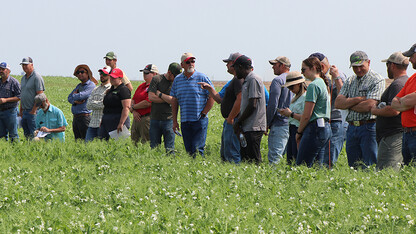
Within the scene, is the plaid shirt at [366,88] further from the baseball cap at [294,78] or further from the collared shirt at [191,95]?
the collared shirt at [191,95]

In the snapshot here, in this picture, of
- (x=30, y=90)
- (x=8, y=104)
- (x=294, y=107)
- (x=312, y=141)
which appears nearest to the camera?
(x=312, y=141)

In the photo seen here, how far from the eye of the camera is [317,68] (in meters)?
7.86

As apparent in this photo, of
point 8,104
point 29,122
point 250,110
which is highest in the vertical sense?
point 250,110

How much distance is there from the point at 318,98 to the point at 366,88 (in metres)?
0.84

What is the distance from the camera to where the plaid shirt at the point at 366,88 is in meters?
7.86

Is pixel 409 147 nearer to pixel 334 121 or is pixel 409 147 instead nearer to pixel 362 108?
pixel 362 108

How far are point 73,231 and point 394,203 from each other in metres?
3.54

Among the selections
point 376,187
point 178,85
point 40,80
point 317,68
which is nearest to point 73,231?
point 376,187

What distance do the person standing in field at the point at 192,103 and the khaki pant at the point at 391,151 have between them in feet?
11.4

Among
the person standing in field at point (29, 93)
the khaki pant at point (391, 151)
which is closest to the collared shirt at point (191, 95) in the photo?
the khaki pant at point (391, 151)

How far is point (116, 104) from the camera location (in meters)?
10.9

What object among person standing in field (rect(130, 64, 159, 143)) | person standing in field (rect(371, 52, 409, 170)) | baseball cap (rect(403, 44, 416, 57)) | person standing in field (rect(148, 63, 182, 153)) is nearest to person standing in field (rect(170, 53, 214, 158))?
person standing in field (rect(148, 63, 182, 153))

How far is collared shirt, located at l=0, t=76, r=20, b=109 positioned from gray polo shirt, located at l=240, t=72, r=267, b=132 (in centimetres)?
731

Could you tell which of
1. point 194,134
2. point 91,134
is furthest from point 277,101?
point 91,134
